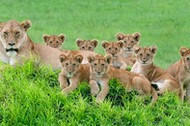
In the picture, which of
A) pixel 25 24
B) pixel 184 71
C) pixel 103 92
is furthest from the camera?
pixel 184 71

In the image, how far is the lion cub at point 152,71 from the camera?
8.95 m

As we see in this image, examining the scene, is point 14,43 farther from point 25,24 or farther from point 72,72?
point 72,72

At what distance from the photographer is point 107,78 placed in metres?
8.14

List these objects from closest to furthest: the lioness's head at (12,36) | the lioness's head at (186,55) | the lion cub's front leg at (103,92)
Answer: the lion cub's front leg at (103,92), the lioness's head at (12,36), the lioness's head at (186,55)

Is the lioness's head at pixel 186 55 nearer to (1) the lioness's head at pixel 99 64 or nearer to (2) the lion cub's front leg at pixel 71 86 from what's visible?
(1) the lioness's head at pixel 99 64

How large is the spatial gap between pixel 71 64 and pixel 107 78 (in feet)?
1.39

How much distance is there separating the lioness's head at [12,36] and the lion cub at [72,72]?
0.80 meters

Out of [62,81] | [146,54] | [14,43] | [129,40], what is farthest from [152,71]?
[129,40]

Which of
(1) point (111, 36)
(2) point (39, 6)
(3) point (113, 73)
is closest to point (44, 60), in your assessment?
(3) point (113, 73)

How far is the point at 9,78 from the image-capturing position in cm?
827

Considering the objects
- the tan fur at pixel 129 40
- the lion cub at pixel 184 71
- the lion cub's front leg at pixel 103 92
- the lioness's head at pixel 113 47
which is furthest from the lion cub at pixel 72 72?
the tan fur at pixel 129 40

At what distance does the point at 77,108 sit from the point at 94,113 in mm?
183

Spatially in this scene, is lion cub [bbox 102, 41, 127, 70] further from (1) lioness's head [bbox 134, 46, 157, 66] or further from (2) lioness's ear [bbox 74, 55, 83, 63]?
(2) lioness's ear [bbox 74, 55, 83, 63]

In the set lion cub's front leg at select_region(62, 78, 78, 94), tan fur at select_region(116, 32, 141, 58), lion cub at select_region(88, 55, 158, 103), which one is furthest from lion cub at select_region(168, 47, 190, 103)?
tan fur at select_region(116, 32, 141, 58)
